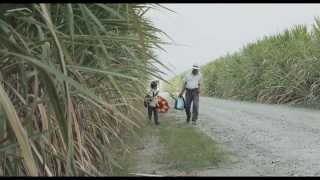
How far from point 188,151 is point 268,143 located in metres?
1.48

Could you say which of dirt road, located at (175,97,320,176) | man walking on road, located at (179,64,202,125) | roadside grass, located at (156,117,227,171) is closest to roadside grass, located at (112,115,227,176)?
roadside grass, located at (156,117,227,171)

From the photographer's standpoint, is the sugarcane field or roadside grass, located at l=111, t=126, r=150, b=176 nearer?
the sugarcane field

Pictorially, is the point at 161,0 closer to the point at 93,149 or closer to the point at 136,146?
the point at 93,149

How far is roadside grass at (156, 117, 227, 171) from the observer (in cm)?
651

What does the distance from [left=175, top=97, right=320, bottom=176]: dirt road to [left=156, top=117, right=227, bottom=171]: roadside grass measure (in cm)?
17

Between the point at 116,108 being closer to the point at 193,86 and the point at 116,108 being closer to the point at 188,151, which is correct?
the point at 188,151

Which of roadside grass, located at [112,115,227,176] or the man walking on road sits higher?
the man walking on road

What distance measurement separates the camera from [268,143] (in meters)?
8.48

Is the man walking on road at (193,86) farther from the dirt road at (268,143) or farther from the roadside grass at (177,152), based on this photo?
the roadside grass at (177,152)

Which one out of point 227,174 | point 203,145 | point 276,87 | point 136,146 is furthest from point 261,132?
point 276,87

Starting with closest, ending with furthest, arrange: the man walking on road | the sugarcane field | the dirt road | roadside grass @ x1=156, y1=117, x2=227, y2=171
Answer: the sugarcane field < the dirt road < roadside grass @ x1=156, y1=117, x2=227, y2=171 < the man walking on road

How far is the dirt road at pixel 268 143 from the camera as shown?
6.17 m

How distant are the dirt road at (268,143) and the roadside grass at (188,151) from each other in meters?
0.17

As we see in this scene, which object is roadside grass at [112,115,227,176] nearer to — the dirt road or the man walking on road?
the dirt road
